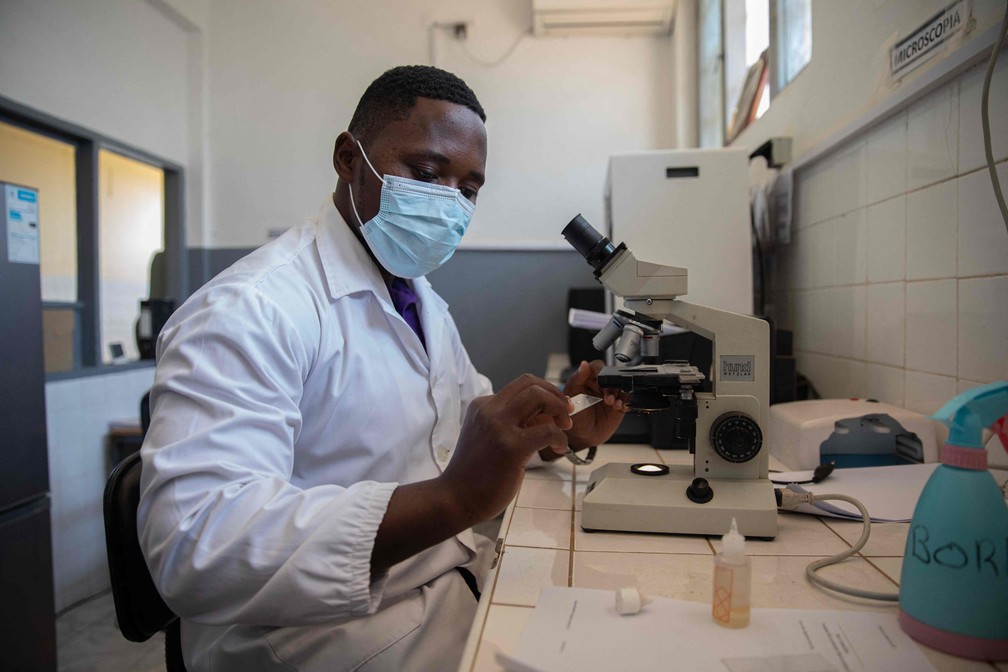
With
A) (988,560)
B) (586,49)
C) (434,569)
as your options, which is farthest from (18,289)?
(586,49)

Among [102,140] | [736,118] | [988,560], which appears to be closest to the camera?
[988,560]

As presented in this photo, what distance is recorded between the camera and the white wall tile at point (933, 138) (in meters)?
0.99

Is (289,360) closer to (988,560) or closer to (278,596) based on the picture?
(278,596)

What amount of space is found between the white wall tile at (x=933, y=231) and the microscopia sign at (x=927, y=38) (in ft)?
0.80

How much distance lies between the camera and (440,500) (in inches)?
25.7

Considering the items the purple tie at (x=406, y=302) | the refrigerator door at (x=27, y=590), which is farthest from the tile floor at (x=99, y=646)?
the purple tie at (x=406, y=302)

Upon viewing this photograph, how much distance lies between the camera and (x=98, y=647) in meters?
1.97

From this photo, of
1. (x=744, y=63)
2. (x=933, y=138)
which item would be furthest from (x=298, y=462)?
(x=744, y=63)

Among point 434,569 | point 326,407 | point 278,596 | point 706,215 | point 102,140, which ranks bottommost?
point 434,569

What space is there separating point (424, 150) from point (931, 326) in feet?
3.30

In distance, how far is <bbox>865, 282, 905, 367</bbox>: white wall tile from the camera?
1.18 m

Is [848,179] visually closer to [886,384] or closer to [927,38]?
[927,38]

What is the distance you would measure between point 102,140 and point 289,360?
8.17 ft

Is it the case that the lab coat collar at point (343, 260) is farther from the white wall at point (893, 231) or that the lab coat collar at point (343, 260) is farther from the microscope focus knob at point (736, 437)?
the white wall at point (893, 231)
